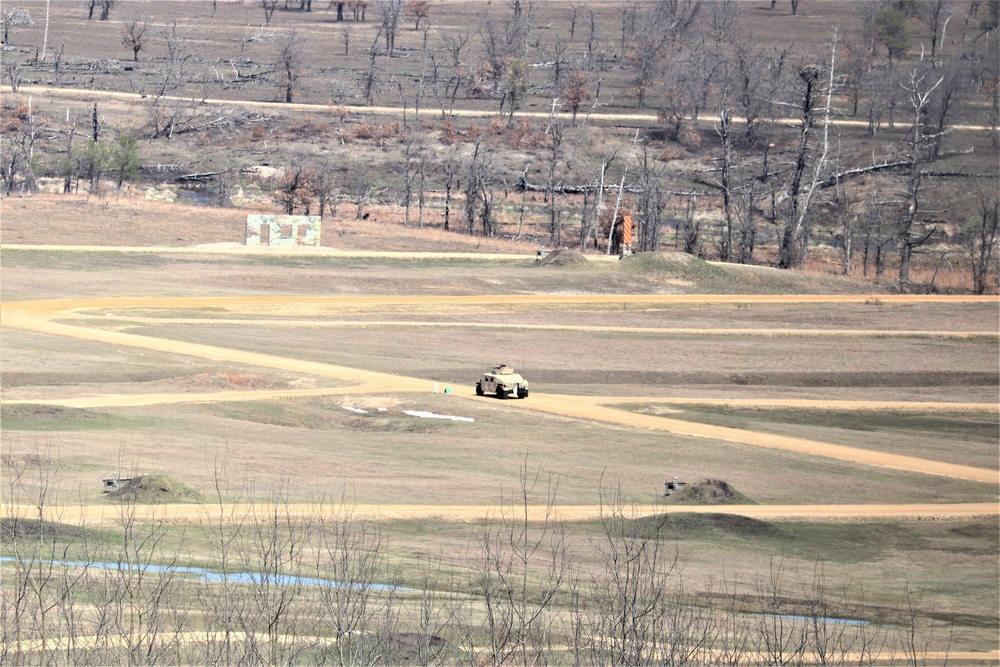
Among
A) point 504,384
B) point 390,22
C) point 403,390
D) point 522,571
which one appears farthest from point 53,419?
point 390,22

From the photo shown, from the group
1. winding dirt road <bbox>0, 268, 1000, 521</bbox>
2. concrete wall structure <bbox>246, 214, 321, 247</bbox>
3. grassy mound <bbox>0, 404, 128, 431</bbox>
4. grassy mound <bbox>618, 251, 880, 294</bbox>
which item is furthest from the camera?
concrete wall structure <bbox>246, 214, 321, 247</bbox>

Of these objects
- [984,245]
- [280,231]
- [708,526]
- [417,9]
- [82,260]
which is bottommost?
[708,526]

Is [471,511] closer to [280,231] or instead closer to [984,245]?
[280,231]

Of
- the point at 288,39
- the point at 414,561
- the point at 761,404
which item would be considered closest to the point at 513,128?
the point at 288,39

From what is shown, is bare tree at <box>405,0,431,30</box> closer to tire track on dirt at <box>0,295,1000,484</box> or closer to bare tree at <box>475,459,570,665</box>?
tire track on dirt at <box>0,295,1000,484</box>

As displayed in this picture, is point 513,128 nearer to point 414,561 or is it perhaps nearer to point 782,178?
point 782,178

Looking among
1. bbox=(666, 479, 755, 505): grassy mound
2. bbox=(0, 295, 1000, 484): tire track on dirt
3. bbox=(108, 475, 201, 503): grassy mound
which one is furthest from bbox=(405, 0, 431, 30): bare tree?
bbox=(108, 475, 201, 503): grassy mound
